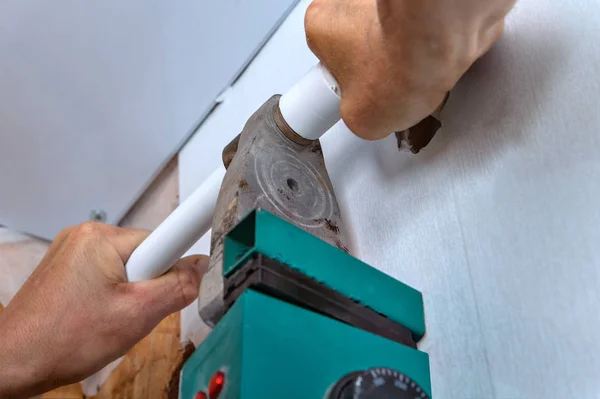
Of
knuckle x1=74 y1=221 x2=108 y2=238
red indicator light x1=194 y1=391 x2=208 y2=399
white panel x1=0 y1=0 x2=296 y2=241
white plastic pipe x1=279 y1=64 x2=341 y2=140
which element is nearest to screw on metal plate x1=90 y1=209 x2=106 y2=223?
white panel x1=0 y1=0 x2=296 y2=241

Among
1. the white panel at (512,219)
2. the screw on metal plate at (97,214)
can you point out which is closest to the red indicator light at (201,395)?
the white panel at (512,219)

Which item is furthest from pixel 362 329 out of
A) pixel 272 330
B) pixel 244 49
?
pixel 244 49

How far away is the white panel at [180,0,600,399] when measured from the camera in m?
0.44

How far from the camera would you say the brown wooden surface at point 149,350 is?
929 mm

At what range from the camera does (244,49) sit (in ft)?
3.37

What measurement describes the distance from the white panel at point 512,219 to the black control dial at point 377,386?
9 cm

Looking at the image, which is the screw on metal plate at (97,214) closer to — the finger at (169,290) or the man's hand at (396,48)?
the finger at (169,290)

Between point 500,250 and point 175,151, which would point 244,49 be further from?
point 500,250

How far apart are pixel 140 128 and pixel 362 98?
2.41 feet

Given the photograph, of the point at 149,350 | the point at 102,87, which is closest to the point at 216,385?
the point at 149,350

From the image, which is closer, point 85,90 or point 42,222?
point 85,90

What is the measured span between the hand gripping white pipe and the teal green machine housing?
16 cm

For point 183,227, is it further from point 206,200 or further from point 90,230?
point 90,230

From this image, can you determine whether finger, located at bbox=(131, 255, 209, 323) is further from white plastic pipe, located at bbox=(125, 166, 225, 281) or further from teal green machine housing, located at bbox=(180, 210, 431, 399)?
teal green machine housing, located at bbox=(180, 210, 431, 399)
